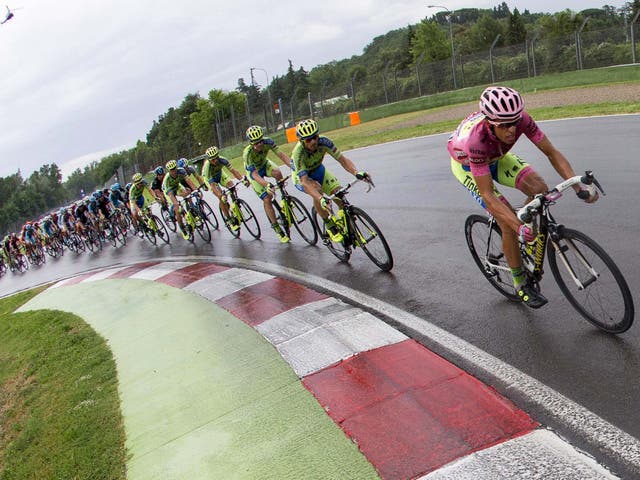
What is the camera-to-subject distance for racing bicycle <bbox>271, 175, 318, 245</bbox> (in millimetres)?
10492

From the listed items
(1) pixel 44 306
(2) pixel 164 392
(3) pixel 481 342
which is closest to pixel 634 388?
(3) pixel 481 342

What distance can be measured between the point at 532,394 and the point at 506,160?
7.99ft

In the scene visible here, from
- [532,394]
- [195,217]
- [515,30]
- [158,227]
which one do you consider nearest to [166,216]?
[158,227]

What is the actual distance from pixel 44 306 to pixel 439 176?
30.5ft

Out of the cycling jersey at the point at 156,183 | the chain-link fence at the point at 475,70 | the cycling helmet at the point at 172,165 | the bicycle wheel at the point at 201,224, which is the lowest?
the bicycle wheel at the point at 201,224

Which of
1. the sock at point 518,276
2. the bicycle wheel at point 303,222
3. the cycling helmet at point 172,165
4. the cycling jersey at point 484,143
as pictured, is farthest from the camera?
the cycling helmet at point 172,165

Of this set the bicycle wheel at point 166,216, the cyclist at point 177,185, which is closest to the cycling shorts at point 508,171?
the cyclist at point 177,185

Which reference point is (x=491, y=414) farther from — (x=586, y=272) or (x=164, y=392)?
(x=164, y=392)

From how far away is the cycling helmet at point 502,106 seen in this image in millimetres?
4496

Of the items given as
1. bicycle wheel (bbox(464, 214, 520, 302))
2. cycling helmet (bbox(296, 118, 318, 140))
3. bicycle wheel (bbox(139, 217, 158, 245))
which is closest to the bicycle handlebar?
bicycle wheel (bbox(464, 214, 520, 302))

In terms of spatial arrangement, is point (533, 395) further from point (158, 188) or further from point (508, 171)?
point (158, 188)

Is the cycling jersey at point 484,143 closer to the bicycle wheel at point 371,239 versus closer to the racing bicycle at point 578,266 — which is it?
the racing bicycle at point 578,266

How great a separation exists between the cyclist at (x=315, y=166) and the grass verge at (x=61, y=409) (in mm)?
3437

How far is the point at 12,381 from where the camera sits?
8164 millimetres
